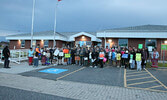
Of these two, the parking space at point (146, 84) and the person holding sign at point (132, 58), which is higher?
the person holding sign at point (132, 58)

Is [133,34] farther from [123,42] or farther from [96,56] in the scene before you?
[96,56]

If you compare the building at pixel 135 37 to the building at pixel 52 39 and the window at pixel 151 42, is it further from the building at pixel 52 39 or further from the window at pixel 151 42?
the building at pixel 52 39

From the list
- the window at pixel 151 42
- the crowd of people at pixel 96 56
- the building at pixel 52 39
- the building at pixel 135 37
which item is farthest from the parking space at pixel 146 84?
the building at pixel 52 39

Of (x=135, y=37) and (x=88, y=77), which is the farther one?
(x=135, y=37)

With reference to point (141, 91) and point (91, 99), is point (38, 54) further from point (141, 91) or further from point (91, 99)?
point (141, 91)

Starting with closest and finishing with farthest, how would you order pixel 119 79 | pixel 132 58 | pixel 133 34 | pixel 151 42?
pixel 119 79 → pixel 132 58 → pixel 133 34 → pixel 151 42

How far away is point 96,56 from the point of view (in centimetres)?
1202

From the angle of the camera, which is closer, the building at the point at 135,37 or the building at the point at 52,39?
the building at the point at 135,37

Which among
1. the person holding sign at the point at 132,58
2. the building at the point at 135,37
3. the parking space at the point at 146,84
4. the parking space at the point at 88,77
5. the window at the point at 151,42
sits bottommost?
the parking space at the point at 146,84

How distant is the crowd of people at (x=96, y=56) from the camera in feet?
37.1

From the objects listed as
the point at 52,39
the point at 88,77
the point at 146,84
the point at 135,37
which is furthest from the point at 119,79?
the point at 52,39

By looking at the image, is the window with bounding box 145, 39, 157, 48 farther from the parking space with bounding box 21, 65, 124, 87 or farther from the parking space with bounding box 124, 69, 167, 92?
the parking space with bounding box 124, 69, 167, 92

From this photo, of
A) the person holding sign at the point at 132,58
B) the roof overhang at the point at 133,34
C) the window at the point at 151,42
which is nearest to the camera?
the person holding sign at the point at 132,58

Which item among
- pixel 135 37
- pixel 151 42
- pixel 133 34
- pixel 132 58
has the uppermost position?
pixel 133 34
